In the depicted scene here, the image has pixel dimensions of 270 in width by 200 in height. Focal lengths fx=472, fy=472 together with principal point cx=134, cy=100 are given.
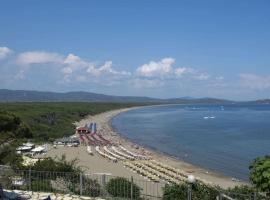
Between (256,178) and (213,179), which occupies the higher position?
(256,178)

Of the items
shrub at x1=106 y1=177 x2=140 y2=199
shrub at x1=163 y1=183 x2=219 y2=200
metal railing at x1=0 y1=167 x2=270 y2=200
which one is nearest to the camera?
shrub at x1=163 y1=183 x2=219 y2=200

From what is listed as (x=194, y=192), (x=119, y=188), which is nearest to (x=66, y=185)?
(x=119, y=188)

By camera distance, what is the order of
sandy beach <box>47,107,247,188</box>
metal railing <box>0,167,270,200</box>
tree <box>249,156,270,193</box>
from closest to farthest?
tree <box>249,156,270,193</box> → metal railing <box>0,167,270,200</box> → sandy beach <box>47,107,247,188</box>

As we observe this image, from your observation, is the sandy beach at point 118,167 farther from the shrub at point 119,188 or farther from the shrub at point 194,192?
the shrub at point 194,192

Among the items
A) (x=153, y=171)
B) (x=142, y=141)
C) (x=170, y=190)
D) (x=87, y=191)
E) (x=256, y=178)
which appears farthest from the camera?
(x=142, y=141)

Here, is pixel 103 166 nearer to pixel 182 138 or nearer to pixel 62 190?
pixel 62 190

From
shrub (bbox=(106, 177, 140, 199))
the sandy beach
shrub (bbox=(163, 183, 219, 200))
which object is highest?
shrub (bbox=(163, 183, 219, 200))

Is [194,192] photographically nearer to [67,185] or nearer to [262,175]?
[262,175]

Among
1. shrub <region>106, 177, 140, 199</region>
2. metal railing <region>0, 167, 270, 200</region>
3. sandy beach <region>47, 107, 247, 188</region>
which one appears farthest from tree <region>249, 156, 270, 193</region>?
sandy beach <region>47, 107, 247, 188</region>

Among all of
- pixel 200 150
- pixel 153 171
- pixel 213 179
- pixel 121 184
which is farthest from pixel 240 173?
pixel 121 184

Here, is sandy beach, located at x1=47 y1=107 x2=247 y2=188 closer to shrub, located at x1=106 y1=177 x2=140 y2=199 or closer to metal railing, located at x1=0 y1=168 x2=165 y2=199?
metal railing, located at x1=0 y1=168 x2=165 y2=199

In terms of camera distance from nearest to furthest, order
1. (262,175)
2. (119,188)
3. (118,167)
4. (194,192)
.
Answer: (262,175) → (194,192) → (119,188) → (118,167)
